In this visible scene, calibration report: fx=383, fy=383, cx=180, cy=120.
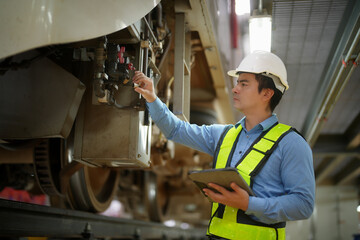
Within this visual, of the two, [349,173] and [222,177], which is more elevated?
[349,173]

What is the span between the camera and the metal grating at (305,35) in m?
2.78

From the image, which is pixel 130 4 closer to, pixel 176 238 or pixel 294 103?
pixel 294 103

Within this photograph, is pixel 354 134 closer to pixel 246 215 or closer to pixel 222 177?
pixel 246 215

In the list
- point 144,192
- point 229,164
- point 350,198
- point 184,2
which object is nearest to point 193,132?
point 229,164

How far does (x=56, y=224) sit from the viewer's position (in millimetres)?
2625

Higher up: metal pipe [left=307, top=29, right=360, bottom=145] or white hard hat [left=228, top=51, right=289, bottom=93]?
metal pipe [left=307, top=29, right=360, bottom=145]

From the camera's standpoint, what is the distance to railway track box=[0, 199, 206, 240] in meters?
2.11

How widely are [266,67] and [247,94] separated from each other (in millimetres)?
176

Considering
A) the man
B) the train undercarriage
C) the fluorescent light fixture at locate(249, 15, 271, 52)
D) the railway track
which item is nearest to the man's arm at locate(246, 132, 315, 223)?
the man

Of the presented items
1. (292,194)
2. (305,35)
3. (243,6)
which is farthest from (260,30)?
(292,194)

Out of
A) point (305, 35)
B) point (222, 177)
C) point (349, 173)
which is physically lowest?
point (222, 177)

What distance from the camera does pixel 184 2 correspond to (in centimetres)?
287

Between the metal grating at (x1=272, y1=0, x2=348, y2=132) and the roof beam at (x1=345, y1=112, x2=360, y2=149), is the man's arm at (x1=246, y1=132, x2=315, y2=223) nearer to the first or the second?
the metal grating at (x1=272, y1=0, x2=348, y2=132)

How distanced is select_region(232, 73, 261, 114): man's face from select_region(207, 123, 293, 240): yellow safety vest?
16 cm
